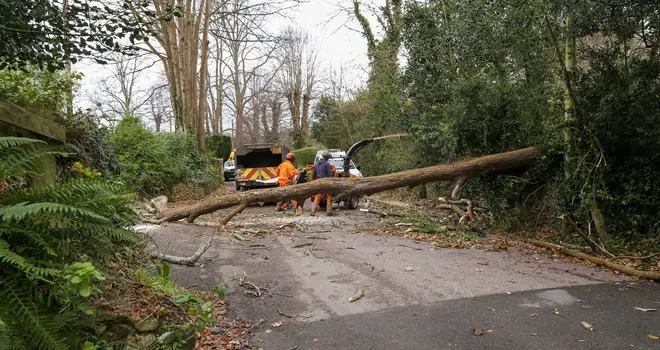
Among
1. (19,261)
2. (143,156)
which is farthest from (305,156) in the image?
(19,261)

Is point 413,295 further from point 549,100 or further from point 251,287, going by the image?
point 549,100

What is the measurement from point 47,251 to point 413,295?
13.2 ft

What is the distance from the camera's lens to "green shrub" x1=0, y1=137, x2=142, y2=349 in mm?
2453

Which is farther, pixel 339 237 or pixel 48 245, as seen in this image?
pixel 339 237

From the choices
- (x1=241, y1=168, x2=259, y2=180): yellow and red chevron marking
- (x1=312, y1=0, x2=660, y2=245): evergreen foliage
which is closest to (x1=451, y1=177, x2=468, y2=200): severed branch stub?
(x1=312, y1=0, x2=660, y2=245): evergreen foliage

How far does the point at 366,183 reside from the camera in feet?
33.8

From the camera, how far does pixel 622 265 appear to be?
676 cm

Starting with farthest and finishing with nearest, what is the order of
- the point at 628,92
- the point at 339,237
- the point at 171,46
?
the point at 171,46 → the point at 339,237 → the point at 628,92

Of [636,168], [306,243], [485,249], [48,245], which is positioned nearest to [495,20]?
[636,168]

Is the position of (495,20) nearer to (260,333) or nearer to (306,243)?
(306,243)

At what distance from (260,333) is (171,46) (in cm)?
1773

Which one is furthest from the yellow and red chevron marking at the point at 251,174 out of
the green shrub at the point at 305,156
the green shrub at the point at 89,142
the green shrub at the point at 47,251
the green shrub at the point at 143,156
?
the green shrub at the point at 47,251

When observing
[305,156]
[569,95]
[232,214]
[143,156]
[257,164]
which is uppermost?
[569,95]

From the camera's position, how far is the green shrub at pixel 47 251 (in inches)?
96.6
